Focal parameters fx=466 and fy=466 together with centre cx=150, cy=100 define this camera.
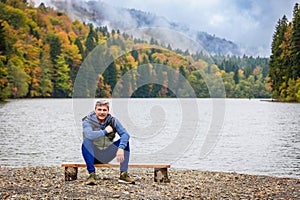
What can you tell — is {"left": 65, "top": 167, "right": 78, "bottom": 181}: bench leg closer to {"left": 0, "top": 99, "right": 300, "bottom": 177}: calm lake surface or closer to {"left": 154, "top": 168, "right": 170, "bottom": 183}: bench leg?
{"left": 154, "top": 168, "right": 170, "bottom": 183}: bench leg

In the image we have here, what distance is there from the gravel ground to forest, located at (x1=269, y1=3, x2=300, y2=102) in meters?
67.3

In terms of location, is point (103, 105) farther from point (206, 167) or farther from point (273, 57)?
point (273, 57)

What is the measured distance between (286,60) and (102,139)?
78.2 meters

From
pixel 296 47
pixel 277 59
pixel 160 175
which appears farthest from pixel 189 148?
pixel 277 59

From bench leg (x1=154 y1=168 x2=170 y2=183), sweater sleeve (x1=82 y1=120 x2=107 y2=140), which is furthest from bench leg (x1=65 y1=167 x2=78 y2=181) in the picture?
bench leg (x1=154 y1=168 x2=170 y2=183)

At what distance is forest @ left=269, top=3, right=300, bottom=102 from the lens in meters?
76.9

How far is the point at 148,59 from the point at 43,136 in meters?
16.2

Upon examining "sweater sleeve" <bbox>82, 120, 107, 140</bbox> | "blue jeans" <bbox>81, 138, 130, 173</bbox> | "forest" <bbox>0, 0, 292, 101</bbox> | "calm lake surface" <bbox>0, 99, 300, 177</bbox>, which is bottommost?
"calm lake surface" <bbox>0, 99, 300, 177</bbox>

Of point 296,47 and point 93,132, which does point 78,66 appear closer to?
point 296,47

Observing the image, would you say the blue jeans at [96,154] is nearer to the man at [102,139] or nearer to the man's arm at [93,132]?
the man at [102,139]

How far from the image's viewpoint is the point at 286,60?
83.9m

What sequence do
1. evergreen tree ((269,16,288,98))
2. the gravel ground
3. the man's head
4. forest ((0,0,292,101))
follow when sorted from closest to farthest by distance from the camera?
the gravel ground
the man's head
forest ((0,0,292,101))
evergreen tree ((269,16,288,98))

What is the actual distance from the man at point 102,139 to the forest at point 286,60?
70.1 metres

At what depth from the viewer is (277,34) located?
93.6 m
